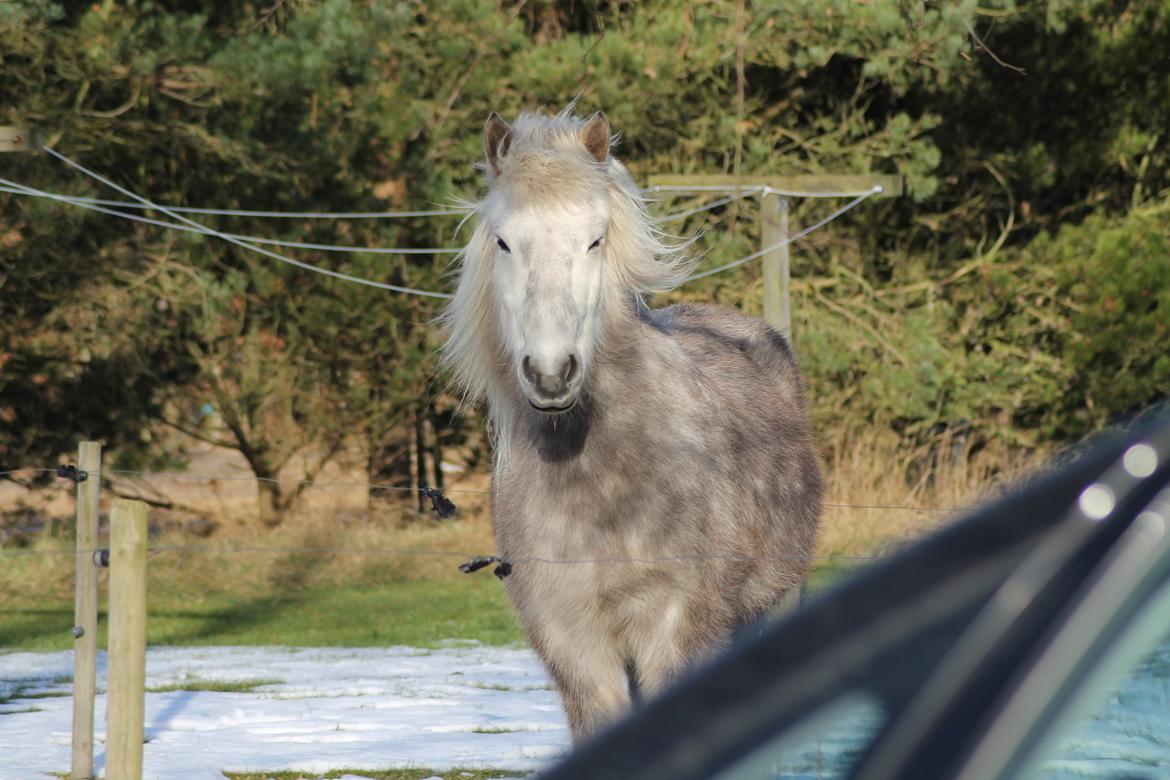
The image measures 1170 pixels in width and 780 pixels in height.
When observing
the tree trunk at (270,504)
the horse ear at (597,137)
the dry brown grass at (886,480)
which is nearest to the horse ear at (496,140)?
the horse ear at (597,137)

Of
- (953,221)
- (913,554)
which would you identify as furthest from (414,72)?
(913,554)

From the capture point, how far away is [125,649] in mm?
4438

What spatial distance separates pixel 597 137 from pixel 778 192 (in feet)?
21.8

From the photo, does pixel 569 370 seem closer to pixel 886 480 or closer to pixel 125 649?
pixel 125 649

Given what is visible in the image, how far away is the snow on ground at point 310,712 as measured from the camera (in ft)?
20.1

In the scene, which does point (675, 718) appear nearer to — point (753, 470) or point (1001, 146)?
point (753, 470)

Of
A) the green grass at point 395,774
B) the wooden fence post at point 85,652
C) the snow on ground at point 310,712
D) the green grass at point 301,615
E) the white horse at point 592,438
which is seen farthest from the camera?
the green grass at point 301,615

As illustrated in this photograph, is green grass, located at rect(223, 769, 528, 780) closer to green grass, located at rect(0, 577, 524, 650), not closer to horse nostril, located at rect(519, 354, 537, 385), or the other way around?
horse nostril, located at rect(519, 354, 537, 385)

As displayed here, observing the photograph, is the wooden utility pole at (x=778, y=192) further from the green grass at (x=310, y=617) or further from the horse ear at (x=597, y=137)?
the horse ear at (x=597, y=137)

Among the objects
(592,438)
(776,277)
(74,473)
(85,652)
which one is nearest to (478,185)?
(776,277)

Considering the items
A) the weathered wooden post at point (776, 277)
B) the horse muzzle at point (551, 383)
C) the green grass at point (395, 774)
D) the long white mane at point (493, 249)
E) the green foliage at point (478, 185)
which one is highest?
the green foliage at point (478, 185)

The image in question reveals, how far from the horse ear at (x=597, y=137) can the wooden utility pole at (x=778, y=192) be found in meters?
5.87

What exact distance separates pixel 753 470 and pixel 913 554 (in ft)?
12.2

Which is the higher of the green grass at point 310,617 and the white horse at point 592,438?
the green grass at point 310,617
